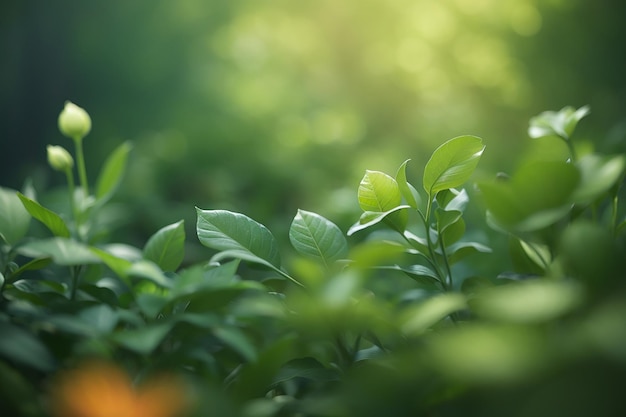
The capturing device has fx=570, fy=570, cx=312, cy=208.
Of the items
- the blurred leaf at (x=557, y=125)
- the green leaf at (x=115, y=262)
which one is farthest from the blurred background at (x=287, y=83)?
the green leaf at (x=115, y=262)

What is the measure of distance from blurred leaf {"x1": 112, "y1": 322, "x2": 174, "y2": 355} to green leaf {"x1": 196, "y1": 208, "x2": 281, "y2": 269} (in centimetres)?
8

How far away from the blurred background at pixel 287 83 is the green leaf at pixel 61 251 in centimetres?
138

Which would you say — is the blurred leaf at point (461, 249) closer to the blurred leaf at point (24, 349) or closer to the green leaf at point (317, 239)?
the green leaf at point (317, 239)

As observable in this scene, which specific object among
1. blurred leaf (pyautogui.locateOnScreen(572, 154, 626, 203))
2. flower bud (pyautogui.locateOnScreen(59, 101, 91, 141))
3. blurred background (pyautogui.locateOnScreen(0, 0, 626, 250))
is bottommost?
flower bud (pyautogui.locateOnScreen(59, 101, 91, 141))

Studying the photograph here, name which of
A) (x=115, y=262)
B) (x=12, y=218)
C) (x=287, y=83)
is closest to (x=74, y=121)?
(x=12, y=218)

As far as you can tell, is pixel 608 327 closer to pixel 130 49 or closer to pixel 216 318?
pixel 216 318

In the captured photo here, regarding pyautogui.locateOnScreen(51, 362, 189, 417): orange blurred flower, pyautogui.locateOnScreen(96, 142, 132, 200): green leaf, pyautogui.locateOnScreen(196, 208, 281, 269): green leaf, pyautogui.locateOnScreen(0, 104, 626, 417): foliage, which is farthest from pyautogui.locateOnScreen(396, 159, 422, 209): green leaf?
pyautogui.locateOnScreen(96, 142, 132, 200): green leaf

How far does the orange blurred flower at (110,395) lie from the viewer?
302 mm

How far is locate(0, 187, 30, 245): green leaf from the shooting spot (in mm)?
438

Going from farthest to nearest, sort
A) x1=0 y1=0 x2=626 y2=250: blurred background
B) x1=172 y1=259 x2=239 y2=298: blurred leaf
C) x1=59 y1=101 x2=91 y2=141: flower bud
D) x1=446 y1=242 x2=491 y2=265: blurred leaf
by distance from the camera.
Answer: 1. x1=0 y1=0 x2=626 y2=250: blurred background
2. x1=59 y1=101 x2=91 y2=141: flower bud
3. x1=446 y1=242 x2=491 y2=265: blurred leaf
4. x1=172 y1=259 x2=239 y2=298: blurred leaf

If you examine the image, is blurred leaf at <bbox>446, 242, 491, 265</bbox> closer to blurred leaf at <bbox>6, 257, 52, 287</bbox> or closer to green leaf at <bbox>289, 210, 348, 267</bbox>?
green leaf at <bbox>289, 210, 348, 267</bbox>

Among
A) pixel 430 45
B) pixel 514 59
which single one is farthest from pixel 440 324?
pixel 430 45

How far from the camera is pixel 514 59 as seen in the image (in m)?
2.64

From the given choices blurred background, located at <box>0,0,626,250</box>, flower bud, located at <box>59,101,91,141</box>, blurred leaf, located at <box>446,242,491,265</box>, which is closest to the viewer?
blurred leaf, located at <box>446,242,491,265</box>
